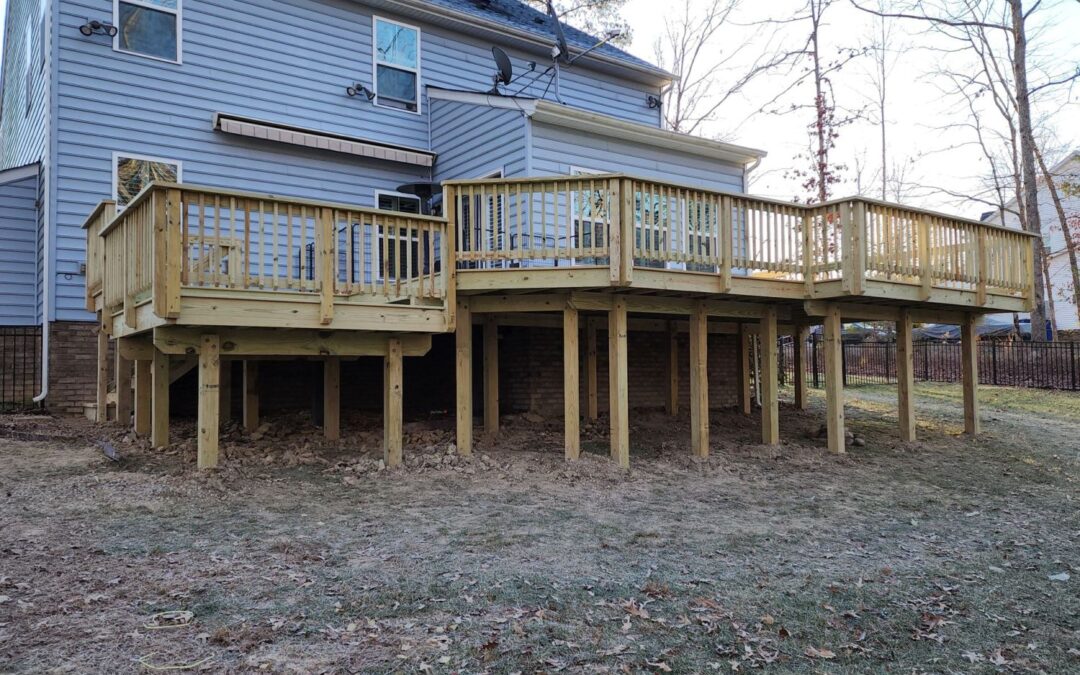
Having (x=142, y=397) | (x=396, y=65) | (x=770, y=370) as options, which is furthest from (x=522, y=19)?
(x=142, y=397)

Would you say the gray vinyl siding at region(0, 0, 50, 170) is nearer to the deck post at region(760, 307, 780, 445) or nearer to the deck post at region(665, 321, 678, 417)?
the deck post at region(665, 321, 678, 417)

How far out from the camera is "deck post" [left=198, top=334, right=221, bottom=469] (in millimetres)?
6113

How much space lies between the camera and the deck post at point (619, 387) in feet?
24.5

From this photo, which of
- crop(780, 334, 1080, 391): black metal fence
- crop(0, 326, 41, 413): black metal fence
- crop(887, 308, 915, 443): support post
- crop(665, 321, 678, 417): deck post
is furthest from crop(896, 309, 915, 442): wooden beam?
crop(0, 326, 41, 413): black metal fence

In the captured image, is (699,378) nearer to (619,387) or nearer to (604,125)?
(619,387)

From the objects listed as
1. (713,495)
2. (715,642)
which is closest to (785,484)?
(713,495)

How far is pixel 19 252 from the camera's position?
1055cm

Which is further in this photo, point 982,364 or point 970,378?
point 982,364

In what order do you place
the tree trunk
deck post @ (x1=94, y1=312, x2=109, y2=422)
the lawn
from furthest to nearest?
the tree trunk, deck post @ (x1=94, y1=312, x2=109, y2=422), the lawn

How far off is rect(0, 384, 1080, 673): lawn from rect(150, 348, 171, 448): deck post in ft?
0.58

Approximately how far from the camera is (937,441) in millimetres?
9898

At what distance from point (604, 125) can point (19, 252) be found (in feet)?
29.2

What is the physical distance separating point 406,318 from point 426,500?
70.4 inches

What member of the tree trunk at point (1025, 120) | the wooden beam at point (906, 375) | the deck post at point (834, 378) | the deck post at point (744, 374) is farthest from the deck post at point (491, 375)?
the tree trunk at point (1025, 120)
